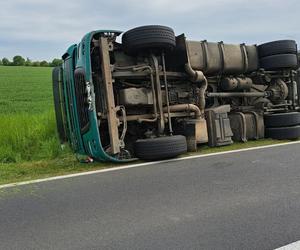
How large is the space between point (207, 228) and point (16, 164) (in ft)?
14.3

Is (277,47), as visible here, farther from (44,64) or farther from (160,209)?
(44,64)

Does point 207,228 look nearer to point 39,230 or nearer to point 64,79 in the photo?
point 39,230

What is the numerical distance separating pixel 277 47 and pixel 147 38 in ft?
11.2

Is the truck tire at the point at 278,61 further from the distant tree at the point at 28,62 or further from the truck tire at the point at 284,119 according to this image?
the distant tree at the point at 28,62

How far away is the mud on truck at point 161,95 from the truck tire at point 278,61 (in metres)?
0.02

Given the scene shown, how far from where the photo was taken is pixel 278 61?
8.70 m

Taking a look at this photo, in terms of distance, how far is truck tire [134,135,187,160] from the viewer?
623 cm

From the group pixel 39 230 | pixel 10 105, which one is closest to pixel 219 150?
pixel 39 230

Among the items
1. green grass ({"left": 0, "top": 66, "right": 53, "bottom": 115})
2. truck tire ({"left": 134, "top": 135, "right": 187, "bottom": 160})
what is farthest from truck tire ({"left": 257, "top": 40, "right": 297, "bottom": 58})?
green grass ({"left": 0, "top": 66, "right": 53, "bottom": 115})

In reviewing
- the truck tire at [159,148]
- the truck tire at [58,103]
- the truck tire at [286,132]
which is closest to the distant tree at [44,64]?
the truck tire at [58,103]

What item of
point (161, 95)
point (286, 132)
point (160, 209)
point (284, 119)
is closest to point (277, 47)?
point (284, 119)

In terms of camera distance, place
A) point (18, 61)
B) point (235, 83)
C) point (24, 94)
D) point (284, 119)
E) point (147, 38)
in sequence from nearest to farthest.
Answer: point (147, 38) < point (235, 83) < point (284, 119) < point (24, 94) < point (18, 61)

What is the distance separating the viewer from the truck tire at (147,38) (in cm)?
655

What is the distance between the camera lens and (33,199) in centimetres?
439
